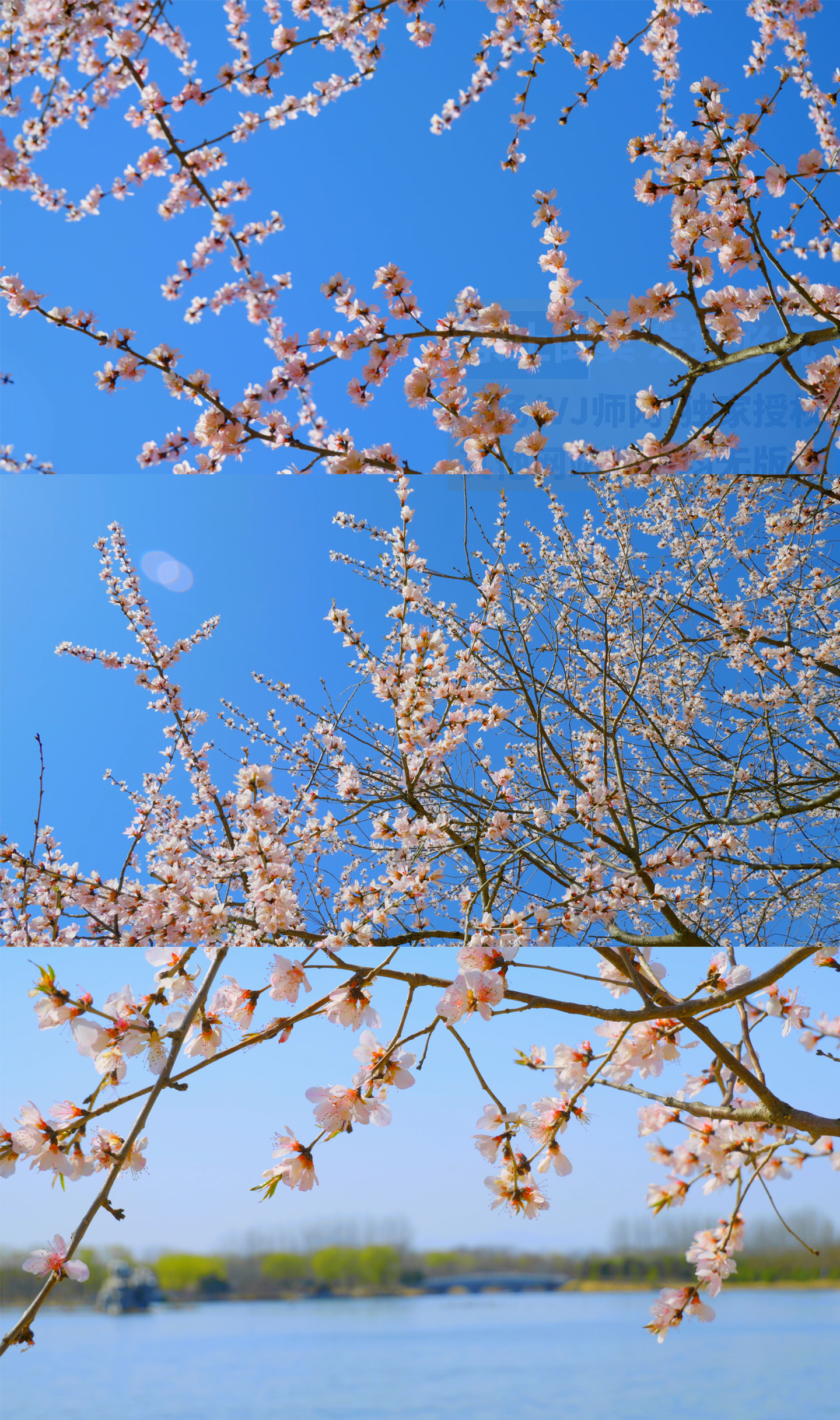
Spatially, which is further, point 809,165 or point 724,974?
point 809,165

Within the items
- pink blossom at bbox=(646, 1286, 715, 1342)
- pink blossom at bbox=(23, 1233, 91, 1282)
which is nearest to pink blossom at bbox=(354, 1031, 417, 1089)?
pink blossom at bbox=(23, 1233, 91, 1282)

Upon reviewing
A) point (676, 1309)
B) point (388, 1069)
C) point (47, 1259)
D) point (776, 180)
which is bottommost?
point (676, 1309)

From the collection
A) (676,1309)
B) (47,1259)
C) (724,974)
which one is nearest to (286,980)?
(47,1259)

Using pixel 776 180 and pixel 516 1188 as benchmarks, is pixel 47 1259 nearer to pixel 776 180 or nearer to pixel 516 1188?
pixel 516 1188

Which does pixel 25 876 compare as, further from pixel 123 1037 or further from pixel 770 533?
pixel 770 533

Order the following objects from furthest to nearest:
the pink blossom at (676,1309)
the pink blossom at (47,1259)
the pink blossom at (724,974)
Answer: the pink blossom at (676,1309)
the pink blossom at (724,974)
the pink blossom at (47,1259)

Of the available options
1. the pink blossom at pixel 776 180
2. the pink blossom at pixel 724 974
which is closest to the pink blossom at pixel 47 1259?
the pink blossom at pixel 724 974

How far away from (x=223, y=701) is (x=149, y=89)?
2247 millimetres

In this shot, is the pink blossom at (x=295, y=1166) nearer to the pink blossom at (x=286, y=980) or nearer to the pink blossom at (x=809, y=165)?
the pink blossom at (x=286, y=980)

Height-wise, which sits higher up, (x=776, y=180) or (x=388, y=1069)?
(x=776, y=180)

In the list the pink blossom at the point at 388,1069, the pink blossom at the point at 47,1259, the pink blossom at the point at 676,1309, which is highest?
the pink blossom at the point at 388,1069

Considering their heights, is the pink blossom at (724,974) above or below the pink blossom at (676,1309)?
above

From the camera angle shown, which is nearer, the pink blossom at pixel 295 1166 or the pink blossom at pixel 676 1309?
the pink blossom at pixel 295 1166

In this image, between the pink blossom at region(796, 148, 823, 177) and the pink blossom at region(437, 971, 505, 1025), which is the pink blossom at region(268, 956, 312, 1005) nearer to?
the pink blossom at region(437, 971, 505, 1025)
